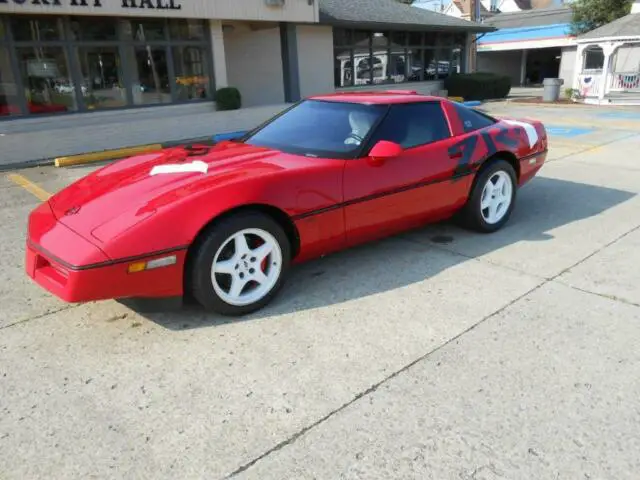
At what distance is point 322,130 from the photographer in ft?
13.6

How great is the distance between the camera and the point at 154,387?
105 inches

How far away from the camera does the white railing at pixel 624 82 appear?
19.8 m

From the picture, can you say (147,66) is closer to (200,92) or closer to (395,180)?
(200,92)

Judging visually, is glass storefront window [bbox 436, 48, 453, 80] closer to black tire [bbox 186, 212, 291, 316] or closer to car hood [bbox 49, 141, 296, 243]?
car hood [bbox 49, 141, 296, 243]

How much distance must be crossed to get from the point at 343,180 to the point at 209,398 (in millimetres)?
1778

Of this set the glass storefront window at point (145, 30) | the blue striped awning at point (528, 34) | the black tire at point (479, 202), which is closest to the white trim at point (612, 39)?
the blue striped awning at point (528, 34)

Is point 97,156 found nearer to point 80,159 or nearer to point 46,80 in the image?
point 80,159

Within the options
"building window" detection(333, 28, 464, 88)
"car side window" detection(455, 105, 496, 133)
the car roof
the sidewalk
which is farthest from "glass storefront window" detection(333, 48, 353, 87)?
the car roof

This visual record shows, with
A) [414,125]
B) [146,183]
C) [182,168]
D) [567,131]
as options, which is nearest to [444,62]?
[567,131]

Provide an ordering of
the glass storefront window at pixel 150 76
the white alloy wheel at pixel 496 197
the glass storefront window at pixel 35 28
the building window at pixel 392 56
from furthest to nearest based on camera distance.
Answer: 1. the building window at pixel 392 56
2. the glass storefront window at pixel 150 76
3. the glass storefront window at pixel 35 28
4. the white alloy wheel at pixel 496 197

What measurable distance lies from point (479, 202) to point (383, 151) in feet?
4.57

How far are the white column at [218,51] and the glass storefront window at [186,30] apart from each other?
0.27m

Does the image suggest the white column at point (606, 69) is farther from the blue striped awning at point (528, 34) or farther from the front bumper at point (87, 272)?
the front bumper at point (87, 272)

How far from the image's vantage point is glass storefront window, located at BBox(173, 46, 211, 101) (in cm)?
1355
